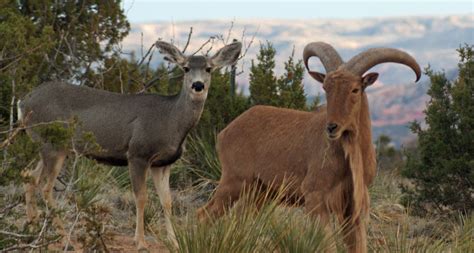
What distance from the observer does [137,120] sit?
1176 cm

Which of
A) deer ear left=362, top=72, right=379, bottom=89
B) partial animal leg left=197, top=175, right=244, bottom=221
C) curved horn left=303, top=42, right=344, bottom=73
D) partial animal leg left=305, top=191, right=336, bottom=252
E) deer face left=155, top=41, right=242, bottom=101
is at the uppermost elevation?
curved horn left=303, top=42, right=344, bottom=73

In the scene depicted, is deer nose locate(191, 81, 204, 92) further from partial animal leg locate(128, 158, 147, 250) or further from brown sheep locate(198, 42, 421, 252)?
partial animal leg locate(128, 158, 147, 250)

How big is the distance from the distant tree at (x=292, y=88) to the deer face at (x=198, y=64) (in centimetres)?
379

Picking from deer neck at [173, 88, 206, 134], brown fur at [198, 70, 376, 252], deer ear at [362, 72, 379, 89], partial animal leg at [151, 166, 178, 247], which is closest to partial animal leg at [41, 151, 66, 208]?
partial animal leg at [151, 166, 178, 247]

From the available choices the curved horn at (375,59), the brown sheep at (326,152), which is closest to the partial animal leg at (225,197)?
the brown sheep at (326,152)

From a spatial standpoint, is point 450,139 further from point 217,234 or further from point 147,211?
point 217,234

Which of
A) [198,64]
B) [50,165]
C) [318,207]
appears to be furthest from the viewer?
[50,165]

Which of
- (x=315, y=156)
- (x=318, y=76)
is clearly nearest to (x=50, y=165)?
(x=315, y=156)

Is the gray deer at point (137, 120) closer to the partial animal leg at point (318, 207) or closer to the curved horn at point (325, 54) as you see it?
the curved horn at point (325, 54)

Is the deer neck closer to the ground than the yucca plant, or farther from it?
farther from it

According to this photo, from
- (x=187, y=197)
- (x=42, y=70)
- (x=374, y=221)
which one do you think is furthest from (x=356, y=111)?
(x=42, y=70)

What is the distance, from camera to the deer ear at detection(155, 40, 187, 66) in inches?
469

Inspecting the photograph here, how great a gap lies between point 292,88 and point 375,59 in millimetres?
6854

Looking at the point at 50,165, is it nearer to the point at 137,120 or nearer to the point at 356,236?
the point at 137,120
